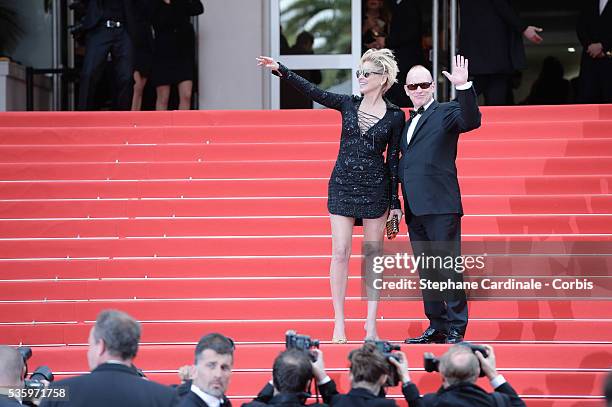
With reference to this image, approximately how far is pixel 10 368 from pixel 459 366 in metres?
2.11

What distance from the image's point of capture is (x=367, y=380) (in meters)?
5.91

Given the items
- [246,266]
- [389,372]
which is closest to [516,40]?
[246,266]

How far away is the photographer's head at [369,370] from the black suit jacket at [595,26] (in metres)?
7.68

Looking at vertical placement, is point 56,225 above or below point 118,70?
below

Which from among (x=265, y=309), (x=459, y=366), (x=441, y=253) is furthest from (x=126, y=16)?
(x=459, y=366)

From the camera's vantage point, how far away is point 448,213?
800 centimetres

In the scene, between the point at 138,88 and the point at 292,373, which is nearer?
the point at 292,373

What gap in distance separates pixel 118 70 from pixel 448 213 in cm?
601

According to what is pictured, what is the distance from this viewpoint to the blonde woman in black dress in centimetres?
802

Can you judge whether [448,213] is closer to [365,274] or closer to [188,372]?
[365,274]

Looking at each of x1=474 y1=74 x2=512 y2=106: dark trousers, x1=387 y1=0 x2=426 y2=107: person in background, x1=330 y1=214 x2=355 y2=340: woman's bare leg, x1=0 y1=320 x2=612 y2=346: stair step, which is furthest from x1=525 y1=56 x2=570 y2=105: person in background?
A: x1=330 y1=214 x2=355 y2=340: woman's bare leg

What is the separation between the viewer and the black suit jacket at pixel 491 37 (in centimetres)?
1252

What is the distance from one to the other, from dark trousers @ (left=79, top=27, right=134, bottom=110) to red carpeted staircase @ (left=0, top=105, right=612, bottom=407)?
0.79 m

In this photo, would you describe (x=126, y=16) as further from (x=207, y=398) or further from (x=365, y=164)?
(x=207, y=398)
